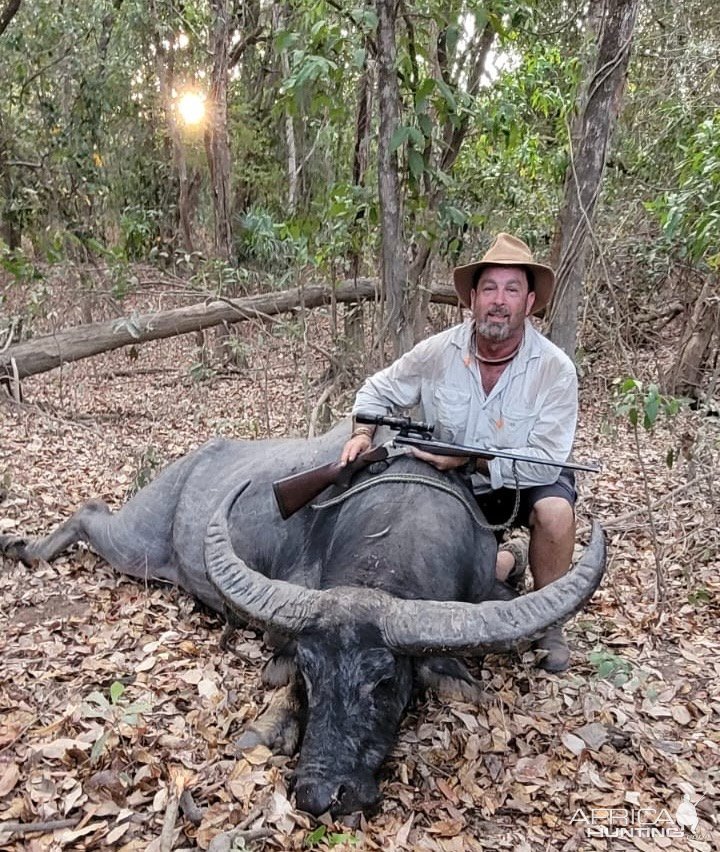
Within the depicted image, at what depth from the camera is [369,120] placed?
6609 mm

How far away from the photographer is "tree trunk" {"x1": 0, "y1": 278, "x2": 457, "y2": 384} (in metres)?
7.95

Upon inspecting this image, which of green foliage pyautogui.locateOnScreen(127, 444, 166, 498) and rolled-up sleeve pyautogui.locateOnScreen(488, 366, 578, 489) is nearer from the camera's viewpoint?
rolled-up sleeve pyautogui.locateOnScreen(488, 366, 578, 489)

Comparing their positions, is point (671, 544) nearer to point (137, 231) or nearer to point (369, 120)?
point (369, 120)

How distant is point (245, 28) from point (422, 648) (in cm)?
1254

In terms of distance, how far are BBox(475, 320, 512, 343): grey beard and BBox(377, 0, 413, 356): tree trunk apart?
1.98 meters

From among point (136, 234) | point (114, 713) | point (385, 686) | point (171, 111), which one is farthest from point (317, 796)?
point (171, 111)

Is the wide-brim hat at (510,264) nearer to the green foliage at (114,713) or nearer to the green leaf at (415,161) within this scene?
the green leaf at (415,161)

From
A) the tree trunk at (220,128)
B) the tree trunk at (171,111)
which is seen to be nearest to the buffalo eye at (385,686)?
the tree trunk at (220,128)

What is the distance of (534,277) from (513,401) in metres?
0.69

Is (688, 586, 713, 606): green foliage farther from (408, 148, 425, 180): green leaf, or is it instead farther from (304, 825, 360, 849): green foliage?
(408, 148, 425, 180): green leaf

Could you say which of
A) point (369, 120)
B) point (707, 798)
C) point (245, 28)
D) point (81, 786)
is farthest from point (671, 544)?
point (245, 28)

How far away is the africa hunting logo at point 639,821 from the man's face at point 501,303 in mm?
2155

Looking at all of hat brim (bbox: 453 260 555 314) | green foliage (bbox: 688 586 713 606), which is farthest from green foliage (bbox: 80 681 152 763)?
green foliage (bbox: 688 586 713 606)

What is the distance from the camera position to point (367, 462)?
3881 millimetres
